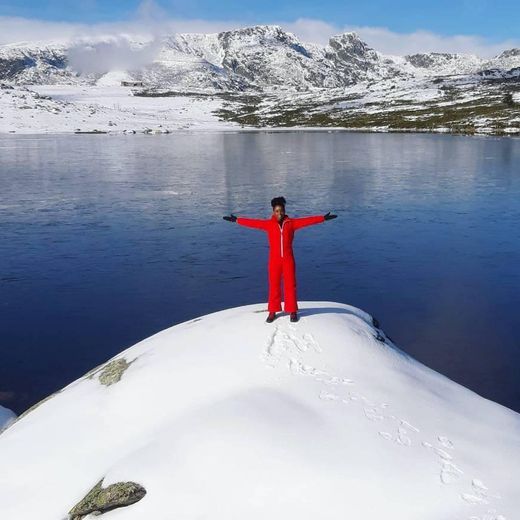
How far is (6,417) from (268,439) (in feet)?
23.2

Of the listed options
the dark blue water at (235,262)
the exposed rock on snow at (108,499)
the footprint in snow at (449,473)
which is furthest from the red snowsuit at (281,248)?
the exposed rock on snow at (108,499)

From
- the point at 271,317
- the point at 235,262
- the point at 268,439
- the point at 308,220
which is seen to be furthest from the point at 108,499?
the point at 235,262

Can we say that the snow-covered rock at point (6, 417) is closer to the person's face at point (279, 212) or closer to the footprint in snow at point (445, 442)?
the person's face at point (279, 212)

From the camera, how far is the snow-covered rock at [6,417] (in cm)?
1094

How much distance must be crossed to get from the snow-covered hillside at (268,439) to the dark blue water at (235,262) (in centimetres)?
440

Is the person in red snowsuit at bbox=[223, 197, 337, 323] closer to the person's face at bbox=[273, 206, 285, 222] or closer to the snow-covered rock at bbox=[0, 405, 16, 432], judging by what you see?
the person's face at bbox=[273, 206, 285, 222]

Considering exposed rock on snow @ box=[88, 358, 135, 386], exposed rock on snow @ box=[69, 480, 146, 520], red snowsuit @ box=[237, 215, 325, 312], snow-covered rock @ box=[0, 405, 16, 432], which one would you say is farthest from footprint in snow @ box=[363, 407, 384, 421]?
snow-covered rock @ box=[0, 405, 16, 432]

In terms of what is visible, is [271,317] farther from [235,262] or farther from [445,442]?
[235,262]

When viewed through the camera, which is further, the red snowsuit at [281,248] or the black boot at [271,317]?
the red snowsuit at [281,248]

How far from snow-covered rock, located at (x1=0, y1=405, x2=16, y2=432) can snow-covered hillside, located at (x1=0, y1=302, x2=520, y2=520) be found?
1.86 metres

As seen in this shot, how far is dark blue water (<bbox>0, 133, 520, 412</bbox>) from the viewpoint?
47.0ft

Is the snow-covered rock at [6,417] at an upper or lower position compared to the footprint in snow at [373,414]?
lower

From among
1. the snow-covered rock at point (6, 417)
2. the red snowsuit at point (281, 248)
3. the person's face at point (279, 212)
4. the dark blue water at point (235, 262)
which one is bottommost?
the snow-covered rock at point (6, 417)

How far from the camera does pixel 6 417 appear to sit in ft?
36.9
